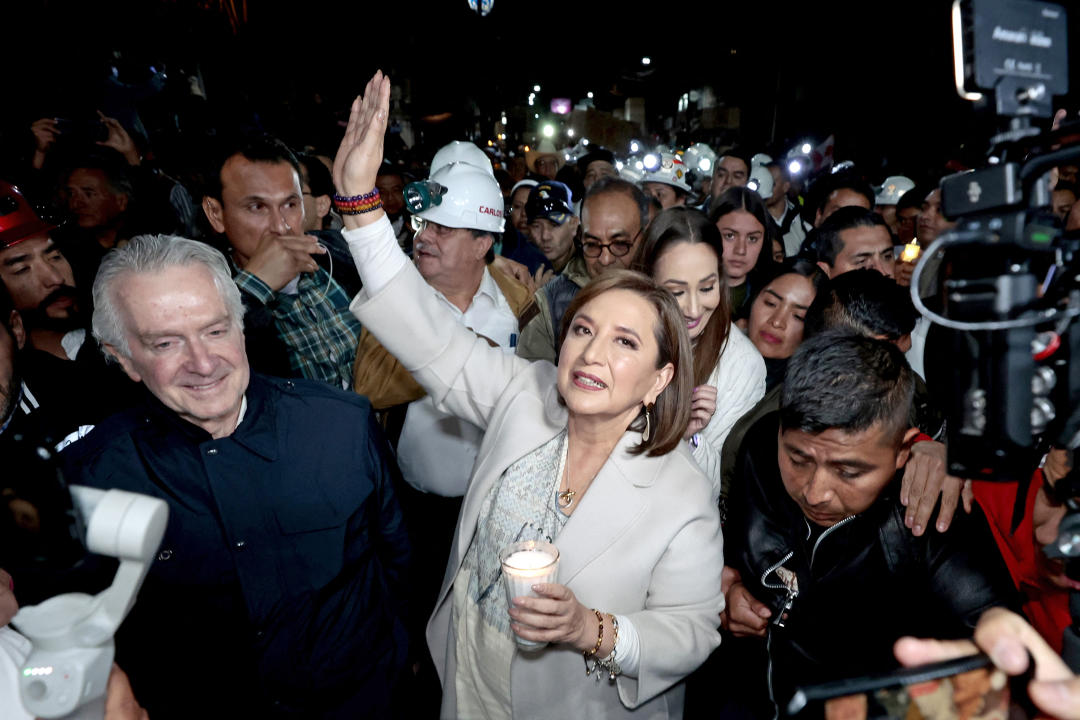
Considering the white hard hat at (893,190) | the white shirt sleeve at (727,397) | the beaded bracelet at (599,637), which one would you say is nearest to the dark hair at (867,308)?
the white shirt sleeve at (727,397)

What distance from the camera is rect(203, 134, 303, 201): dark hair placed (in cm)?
300

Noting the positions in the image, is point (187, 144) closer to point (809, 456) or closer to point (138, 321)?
point (138, 321)

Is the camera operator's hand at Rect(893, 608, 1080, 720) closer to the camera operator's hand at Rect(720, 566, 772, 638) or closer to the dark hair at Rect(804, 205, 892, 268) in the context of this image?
the camera operator's hand at Rect(720, 566, 772, 638)

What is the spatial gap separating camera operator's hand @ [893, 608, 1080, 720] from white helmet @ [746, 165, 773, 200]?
7301 millimetres

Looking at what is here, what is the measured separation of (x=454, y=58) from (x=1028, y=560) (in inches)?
1117

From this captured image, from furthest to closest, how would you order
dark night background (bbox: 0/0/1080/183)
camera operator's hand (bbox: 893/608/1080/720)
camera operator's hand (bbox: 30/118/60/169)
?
dark night background (bbox: 0/0/1080/183), camera operator's hand (bbox: 30/118/60/169), camera operator's hand (bbox: 893/608/1080/720)

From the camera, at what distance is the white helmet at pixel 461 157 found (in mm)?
3873

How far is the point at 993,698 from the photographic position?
3.18 ft

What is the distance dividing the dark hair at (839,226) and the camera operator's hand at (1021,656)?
3413 mm

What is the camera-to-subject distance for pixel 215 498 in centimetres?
182

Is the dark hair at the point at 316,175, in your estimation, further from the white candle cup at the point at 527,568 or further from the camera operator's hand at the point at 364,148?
the white candle cup at the point at 527,568

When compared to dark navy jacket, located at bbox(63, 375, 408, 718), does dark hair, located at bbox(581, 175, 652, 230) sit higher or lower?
higher

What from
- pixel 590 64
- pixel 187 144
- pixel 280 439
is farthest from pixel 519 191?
pixel 590 64

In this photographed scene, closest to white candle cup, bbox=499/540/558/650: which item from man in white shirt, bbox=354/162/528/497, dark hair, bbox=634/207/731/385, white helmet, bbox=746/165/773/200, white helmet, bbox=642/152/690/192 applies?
man in white shirt, bbox=354/162/528/497
